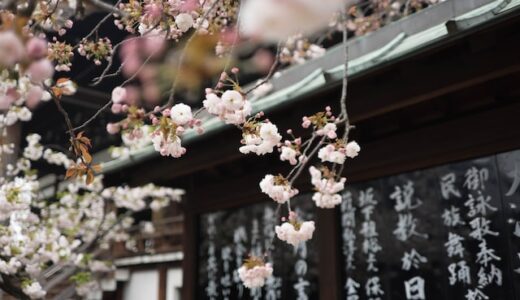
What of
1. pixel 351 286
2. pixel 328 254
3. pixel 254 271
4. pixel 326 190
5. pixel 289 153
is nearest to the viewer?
pixel 254 271

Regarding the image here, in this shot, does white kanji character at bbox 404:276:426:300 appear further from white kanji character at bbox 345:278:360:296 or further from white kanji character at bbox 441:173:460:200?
white kanji character at bbox 441:173:460:200

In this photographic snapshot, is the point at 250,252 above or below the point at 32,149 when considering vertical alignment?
below

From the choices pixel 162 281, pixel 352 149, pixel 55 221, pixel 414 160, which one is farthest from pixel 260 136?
pixel 162 281

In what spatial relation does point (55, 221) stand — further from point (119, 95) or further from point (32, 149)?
point (119, 95)

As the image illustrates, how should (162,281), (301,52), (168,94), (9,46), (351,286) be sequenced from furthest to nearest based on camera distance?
Result: (162,281), (301,52), (351,286), (168,94), (9,46)

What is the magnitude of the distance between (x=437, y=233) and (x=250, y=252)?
8.03ft

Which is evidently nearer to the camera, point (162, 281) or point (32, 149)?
point (32, 149)

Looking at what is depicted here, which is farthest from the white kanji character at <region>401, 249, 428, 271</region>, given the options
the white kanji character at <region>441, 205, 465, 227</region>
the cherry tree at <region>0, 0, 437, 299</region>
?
the cherry tree at <region>0, 0, 437, 299</region>

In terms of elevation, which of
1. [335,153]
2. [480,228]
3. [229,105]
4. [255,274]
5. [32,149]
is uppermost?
[32,149]

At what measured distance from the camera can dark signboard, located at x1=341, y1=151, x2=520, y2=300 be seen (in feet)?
13.3

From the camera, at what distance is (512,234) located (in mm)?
3971

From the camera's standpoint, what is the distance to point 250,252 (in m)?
6.18

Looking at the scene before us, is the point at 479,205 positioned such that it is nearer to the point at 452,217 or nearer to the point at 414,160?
the point at 452,217

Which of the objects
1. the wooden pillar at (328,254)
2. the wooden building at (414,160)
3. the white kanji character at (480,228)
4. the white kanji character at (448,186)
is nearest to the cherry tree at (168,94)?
the wooden building at (414,160)
